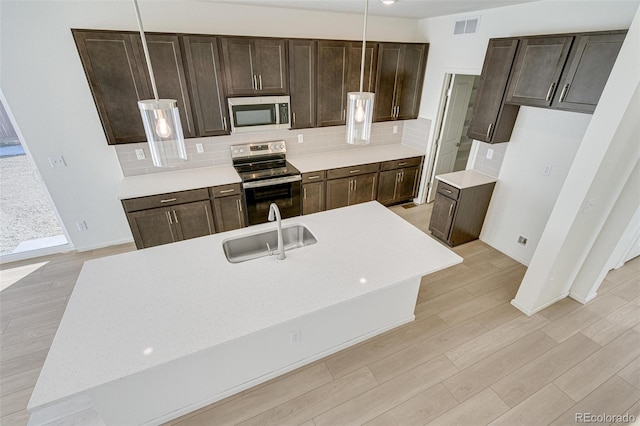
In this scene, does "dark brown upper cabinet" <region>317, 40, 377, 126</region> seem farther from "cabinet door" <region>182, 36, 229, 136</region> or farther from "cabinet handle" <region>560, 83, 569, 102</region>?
"cabinet handle" <region>560, 83, 569, 102</region>

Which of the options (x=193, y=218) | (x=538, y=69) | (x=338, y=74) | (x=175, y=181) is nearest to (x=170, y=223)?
(x=193, y=218)

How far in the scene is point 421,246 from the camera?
229 cm

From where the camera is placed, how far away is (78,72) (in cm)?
305

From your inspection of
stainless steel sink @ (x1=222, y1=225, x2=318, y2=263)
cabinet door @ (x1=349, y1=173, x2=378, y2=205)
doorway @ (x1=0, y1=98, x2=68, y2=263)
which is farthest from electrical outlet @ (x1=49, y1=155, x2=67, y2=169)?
cabinet door @ (x1=349, y1=173, x2=378, y2=205)

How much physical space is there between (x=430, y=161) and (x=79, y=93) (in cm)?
477

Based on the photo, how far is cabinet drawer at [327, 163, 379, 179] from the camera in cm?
404

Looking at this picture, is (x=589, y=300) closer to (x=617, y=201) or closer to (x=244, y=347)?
(x=617, y=201)

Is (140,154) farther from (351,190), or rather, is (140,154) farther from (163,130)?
(351,190)

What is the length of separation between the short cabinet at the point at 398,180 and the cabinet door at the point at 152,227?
3012mm

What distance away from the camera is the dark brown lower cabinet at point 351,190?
13.6 feet

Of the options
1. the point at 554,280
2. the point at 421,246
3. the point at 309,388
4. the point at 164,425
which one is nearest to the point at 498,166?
the point at 554,280

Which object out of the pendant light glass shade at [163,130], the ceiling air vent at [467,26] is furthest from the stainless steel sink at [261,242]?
the ceiling air vent at [467,26]

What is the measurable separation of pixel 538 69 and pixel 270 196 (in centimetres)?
315

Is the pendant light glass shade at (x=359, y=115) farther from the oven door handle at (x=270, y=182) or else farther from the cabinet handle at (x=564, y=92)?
the cabinet handle at (x=564, y=92)
